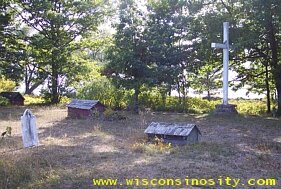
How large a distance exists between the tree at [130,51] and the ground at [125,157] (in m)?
6.56

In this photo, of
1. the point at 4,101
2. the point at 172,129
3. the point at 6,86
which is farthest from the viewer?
the point at 6,86

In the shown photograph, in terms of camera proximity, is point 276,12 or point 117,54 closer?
point 276,12

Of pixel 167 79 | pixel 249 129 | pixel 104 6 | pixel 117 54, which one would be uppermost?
pixel 104 6

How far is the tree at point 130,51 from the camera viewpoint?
63.1 ft

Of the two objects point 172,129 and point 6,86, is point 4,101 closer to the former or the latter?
point 6,86

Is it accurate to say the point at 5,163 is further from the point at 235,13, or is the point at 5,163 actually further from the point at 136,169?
the point at 235,13

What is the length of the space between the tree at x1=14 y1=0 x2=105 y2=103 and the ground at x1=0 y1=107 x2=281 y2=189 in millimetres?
13900

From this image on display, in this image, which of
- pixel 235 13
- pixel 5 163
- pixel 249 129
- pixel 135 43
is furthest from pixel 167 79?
pixel 5 163

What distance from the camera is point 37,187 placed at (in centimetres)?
621

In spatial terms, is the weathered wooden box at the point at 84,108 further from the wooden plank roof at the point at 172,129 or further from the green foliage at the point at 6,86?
the green foliage at the point at 6,86

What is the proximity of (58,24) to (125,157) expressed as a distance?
20.5m

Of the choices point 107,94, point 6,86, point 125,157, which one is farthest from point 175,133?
point 6,86

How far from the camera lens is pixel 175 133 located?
33.0 feet

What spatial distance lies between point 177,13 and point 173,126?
11.8 meters
